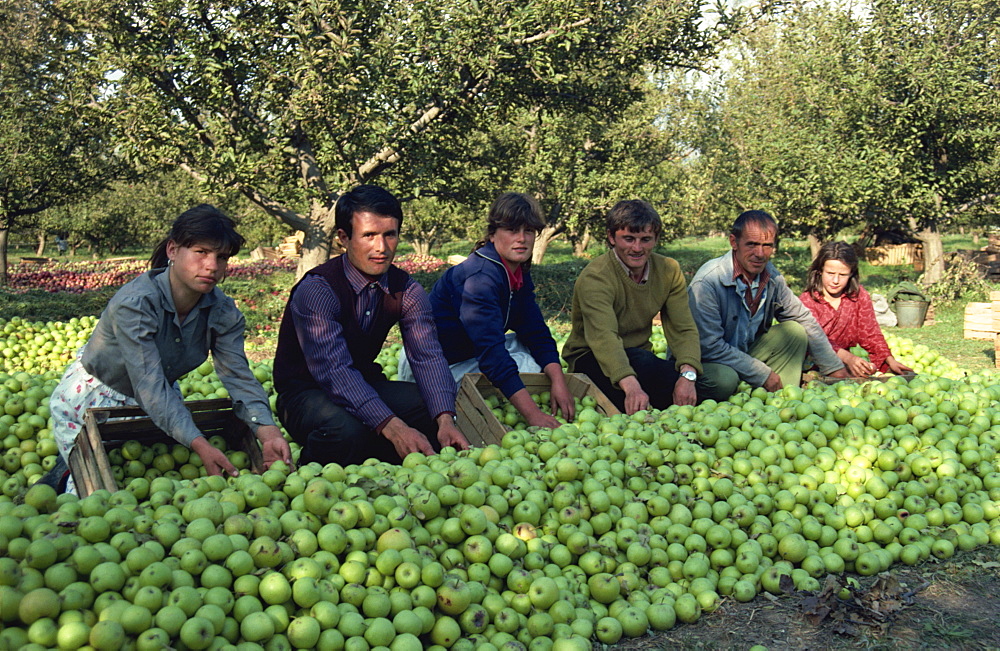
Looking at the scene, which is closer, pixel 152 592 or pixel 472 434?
pixel 152 592

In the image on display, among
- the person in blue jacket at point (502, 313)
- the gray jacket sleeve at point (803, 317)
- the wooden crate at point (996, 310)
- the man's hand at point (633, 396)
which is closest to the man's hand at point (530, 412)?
the person in blue jacket at point (502, 313)

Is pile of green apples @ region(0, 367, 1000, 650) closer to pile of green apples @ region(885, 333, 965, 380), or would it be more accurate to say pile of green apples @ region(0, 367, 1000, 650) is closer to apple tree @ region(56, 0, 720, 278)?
pile of green apples @ region(885, 333, 965, 380)

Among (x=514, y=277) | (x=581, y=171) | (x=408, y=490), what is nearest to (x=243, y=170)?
(x=514, y=277)

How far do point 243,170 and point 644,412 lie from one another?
28.0ft

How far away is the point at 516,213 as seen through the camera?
4.77 m

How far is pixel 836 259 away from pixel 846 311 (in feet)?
1.62

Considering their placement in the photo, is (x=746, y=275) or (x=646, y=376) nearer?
(x=646, y=376)

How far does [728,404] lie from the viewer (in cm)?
504

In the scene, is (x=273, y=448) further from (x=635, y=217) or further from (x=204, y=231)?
(x=635, y=217)

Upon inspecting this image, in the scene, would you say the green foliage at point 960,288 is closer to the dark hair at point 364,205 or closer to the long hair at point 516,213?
the long hair at point 516,213

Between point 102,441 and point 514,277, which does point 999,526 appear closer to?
point 514,277

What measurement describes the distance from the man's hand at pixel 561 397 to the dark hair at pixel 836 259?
2963 millimetres

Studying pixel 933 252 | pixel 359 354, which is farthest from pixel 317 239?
pixel 933 252

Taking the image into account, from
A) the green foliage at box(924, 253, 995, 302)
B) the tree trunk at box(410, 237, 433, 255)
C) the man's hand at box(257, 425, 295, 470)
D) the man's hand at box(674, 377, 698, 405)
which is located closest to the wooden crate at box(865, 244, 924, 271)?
the green foliage at box(924, 253, 995, 302)
